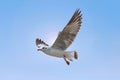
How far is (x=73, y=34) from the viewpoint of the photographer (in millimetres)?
22281

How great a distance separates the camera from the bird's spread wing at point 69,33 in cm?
2223

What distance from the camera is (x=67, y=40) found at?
73.4ft

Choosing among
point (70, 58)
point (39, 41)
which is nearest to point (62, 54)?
point (70, 58)

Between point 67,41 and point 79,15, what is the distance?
60.8 inches

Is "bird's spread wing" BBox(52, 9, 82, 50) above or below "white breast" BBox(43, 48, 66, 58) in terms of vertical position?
above

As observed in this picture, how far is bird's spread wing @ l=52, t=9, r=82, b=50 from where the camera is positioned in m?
22.2

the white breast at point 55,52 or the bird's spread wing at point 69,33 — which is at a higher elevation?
the bird's spread wing at point 69,33

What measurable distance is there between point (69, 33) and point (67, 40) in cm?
40

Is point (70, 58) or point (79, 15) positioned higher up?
point (79, 15)

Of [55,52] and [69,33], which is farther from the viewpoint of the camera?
[55,52]

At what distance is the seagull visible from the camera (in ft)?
72.8

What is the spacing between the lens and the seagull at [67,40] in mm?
22203

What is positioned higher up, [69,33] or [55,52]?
[69,33]

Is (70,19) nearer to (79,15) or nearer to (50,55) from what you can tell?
(79,15)
